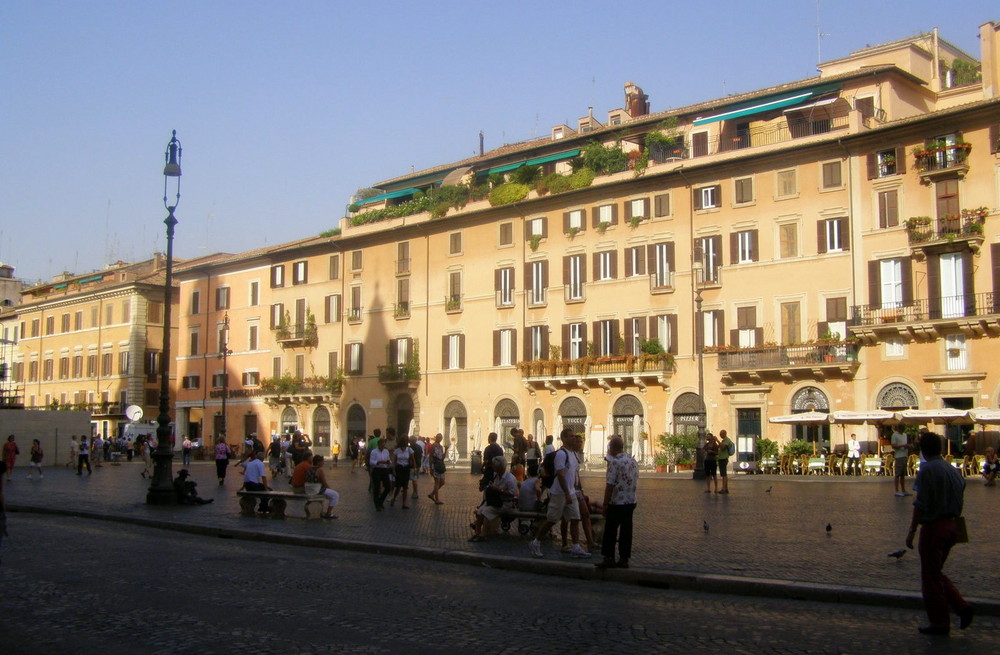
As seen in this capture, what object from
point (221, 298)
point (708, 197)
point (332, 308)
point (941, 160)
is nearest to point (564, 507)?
point (941, 160)

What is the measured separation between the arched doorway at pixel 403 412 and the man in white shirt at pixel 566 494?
4216 centimetres

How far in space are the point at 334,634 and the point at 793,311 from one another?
118ft

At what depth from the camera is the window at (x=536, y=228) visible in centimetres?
5053

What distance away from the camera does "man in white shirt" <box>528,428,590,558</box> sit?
43.2 ft

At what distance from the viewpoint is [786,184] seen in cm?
4256

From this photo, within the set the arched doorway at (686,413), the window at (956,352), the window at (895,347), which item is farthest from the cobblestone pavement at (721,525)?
the arched doorway at (686,413)

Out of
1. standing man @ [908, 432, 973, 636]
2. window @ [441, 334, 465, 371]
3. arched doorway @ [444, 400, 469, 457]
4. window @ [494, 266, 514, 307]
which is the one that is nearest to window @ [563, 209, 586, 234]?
window @ [494, 266, 514, 307]

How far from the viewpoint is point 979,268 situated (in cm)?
3703

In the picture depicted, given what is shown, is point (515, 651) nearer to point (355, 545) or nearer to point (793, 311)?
point (355, 545)

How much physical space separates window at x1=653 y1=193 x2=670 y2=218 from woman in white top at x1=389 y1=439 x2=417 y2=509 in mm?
26314

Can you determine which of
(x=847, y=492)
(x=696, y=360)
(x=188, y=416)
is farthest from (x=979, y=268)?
(x=188, y=416)

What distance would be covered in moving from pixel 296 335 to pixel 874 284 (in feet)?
111

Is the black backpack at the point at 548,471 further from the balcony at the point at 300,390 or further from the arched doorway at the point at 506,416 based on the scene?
the balcony at the point at 300,390

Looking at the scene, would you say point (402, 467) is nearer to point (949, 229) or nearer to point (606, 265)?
point (949, 229)
